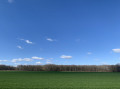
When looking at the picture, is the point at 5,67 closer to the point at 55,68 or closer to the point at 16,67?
the point at 16,67

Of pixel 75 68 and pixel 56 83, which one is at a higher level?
pixel 56 83

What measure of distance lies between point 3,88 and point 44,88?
4071mm

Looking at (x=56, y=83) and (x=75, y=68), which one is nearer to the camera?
(x=56, y=83)

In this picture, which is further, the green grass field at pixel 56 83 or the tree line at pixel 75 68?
the tree line at pixel 75 68

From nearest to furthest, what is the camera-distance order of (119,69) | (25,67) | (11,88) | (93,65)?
1. (11,88)
2. (119,69)
3. (93,65)
4. (25,67)

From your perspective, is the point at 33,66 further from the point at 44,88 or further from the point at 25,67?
the point at 44,88

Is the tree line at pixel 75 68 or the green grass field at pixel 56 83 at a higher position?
the green grass field at pixel 56 83

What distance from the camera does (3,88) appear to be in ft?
35.5

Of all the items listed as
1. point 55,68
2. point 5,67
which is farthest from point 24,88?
point 5,67

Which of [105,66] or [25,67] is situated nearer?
[105,66]

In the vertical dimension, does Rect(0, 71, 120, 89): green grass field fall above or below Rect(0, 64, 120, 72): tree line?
above

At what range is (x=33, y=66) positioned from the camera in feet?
290

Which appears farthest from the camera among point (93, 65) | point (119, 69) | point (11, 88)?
point (93, 65)

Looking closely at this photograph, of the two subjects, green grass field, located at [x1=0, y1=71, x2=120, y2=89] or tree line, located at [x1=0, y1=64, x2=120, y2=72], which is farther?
tree line, located at [x1=0, y1=64, x2=120, y2=72]
